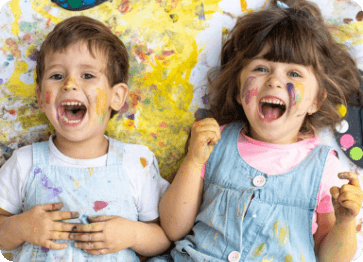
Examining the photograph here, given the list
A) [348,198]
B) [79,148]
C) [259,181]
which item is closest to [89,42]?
[79,148]

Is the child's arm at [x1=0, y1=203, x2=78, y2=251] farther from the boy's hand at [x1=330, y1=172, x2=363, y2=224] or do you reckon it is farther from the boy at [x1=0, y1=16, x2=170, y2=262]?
the boy's hand at [x1=330, y1=172, x2=363, y2=224]

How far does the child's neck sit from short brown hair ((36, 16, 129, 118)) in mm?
241

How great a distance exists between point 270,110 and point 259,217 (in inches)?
15.6

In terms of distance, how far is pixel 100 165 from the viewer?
4.80ft

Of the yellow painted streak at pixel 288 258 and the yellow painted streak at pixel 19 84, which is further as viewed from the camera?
the yellow painted streak at pixel 19 84

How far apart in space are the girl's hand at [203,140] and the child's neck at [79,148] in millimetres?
369

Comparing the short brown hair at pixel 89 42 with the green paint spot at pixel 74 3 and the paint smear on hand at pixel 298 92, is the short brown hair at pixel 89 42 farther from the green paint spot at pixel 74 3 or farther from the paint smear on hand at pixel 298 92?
the paint smear on hand at pixel 298 92

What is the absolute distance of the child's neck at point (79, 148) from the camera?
146 centimetres

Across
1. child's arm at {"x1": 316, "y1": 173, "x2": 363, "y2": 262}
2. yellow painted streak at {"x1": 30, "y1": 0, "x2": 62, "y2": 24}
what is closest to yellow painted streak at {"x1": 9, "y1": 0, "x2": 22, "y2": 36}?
yellow painted streak at {"x1": 30, "y1": 0, "x2": 62, "y2": 24}

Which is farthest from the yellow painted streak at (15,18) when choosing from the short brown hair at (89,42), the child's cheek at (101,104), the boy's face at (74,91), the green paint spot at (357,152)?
the green paint spot at (357,152)

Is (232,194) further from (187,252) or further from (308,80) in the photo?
(308,80)

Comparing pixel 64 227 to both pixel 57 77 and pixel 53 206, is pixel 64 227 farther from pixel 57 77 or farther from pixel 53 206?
pixel 57 77

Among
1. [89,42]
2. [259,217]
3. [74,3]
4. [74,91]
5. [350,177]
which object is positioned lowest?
[259,217]

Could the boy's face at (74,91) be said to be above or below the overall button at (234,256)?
above
